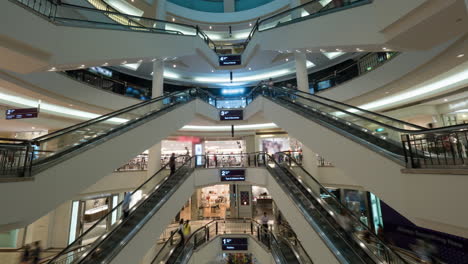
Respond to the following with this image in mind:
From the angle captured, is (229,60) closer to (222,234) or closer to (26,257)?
(222,234)

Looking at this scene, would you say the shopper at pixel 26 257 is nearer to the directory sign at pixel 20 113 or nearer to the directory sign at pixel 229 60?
the directory sign at pixel 20 113

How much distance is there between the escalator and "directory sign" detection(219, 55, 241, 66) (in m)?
9.79

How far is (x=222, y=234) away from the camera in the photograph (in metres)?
12.8

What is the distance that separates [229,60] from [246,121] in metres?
4.01

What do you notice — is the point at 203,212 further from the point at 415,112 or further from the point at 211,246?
the point at 415,112

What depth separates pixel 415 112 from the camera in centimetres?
999

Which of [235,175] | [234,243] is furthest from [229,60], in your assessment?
[234,243]

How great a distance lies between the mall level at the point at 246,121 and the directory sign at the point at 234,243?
2.3 inches

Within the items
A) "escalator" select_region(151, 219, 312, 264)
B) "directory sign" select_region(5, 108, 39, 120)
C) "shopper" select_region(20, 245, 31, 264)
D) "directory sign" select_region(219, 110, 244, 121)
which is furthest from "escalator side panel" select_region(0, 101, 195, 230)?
"shopper" select_region(20, 245, 31, 264)

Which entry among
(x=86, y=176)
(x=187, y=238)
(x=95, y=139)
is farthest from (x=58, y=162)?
(x=187, y=238)

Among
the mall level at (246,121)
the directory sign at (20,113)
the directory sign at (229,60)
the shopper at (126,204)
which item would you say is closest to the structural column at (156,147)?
the mall level at (246,121)

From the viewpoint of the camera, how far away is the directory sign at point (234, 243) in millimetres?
12453

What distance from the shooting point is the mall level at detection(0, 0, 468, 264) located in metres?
3.36

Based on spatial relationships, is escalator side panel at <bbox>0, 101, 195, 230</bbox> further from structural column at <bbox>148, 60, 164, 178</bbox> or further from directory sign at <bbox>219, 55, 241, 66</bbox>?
directory sign at <bbox>219, 55, 241, 66</bbox>
